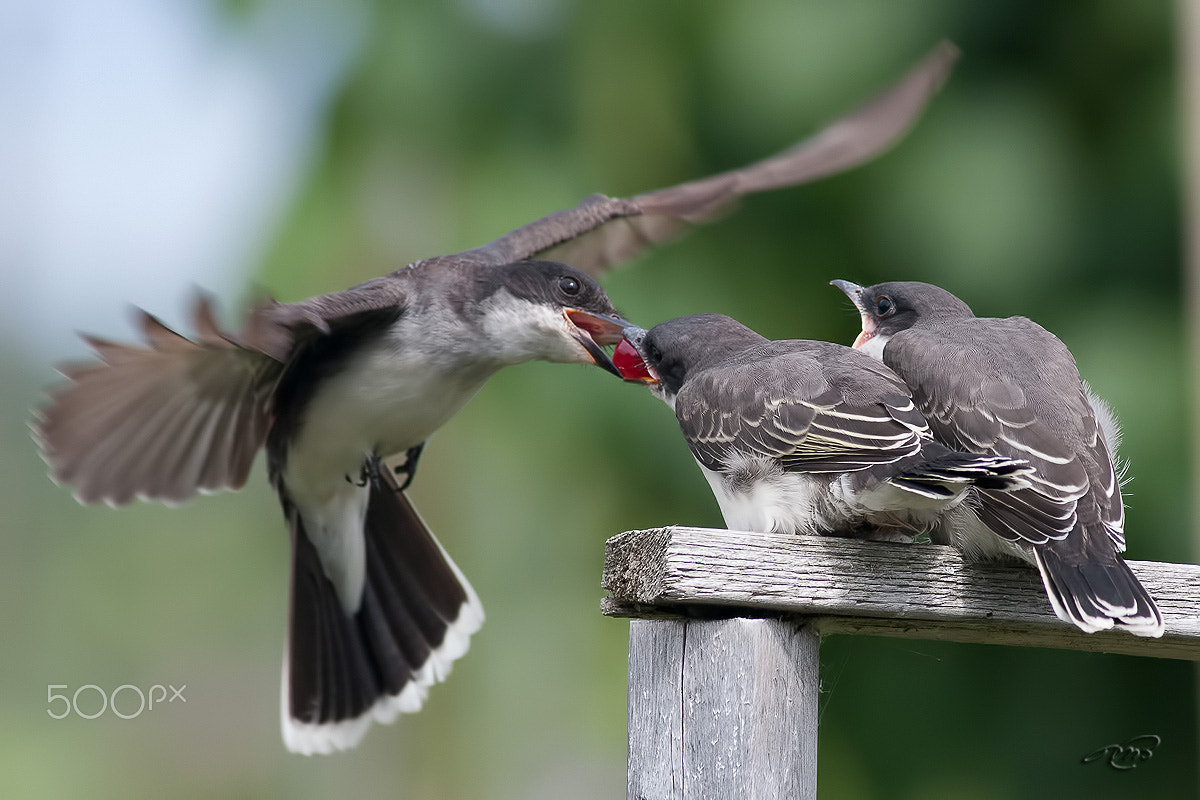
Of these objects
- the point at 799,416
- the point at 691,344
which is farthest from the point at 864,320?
the point at 799,416

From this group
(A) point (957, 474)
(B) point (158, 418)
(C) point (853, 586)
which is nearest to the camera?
(A) point (957, 474)

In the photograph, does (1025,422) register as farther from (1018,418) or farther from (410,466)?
(410,466)

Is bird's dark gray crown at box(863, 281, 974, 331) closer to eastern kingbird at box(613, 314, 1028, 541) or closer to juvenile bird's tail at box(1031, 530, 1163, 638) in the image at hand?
eastern kingbird at box(613, 314, 1028, 541)

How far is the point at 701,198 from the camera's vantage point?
14.7ft


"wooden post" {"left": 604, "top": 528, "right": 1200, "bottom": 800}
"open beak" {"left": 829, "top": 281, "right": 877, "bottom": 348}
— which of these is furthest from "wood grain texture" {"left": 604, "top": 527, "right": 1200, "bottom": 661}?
"open beak" {"left": 829, "top": 281, "right": 877, "bottom": 348}

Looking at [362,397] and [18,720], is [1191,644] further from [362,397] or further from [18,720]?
[18,720]

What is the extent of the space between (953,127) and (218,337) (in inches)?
130

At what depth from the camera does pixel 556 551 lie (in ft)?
17.0

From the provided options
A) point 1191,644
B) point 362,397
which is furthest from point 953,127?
point 1191,644

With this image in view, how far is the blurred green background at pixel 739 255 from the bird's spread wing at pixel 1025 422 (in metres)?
2.20

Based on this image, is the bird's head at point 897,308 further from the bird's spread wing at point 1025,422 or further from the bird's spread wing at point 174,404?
the bird's spread wing at point 174,404

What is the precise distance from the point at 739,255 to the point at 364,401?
197 cm

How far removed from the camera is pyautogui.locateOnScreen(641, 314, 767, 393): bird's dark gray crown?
2.85 meters
